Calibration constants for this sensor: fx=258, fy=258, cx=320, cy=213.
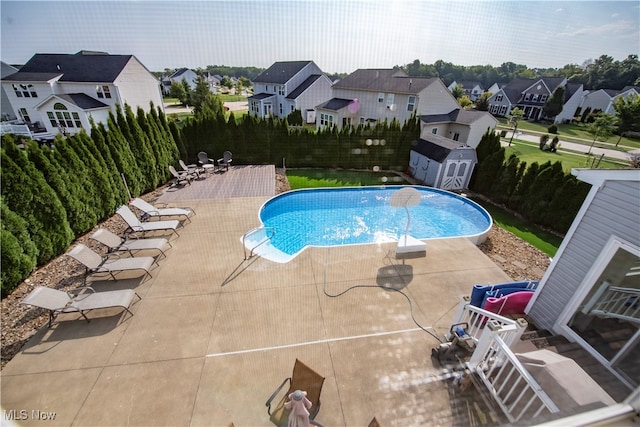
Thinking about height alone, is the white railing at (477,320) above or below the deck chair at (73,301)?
above

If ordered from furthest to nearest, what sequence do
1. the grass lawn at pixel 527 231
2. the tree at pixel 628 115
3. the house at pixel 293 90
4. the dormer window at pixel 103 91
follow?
1. the house at pixel 293 90
2. the tree at pixel 628 115
3. the dormer window at pixel 103 91
4. the grass lawn at pixel 527 231

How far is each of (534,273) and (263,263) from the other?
5.95 metres

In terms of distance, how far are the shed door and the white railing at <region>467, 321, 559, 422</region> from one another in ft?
28.7

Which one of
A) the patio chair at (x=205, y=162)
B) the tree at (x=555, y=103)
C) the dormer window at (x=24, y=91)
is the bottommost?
the patio chair at (x=205, y=162)

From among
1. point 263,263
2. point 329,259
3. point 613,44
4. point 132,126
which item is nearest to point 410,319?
point 329,259

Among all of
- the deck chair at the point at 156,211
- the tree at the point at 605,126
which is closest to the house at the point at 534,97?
the tree at the point at 605,126

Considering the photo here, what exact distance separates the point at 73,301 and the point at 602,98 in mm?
48842

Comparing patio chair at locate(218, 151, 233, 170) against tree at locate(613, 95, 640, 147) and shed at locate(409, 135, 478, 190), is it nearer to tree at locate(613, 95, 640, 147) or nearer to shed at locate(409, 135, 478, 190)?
shed at locate(409, 135, 478, 190)

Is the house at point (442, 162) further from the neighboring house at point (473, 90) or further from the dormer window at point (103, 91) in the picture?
the neighboring house at point (473, 90)

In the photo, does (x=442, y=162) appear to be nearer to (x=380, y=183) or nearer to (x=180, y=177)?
(x=380, y=183)

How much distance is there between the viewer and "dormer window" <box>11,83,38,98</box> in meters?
16.4

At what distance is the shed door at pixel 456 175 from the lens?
1052cm

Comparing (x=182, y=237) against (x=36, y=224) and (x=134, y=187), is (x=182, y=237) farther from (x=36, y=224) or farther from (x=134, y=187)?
(x=134, y=187)

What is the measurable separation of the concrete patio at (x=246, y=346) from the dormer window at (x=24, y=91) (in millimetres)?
20845
